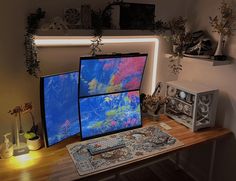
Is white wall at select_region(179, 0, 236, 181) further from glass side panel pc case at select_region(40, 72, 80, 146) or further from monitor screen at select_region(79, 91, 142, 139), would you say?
glass side panel pc case at select_region(40, 72, 80, 146)

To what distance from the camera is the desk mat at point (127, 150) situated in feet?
4.33

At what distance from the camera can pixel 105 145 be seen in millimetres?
1511

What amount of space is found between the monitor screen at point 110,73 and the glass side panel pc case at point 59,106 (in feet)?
0.26

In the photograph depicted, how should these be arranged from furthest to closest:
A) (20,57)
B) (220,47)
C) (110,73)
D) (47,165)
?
(220,47), (110,73), (20,57), (47,165)

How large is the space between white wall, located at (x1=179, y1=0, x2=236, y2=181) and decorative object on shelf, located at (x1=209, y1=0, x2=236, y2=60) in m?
0.05

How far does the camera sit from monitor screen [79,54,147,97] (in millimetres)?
1492

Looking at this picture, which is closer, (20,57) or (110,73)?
(20,57)

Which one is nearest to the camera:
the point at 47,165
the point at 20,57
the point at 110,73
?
the point at 47,165

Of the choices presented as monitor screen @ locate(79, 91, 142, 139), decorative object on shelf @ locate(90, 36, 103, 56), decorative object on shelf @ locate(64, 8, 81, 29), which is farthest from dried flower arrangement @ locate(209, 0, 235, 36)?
decorative object on shelf @ locate(64, 8, 81, 29)

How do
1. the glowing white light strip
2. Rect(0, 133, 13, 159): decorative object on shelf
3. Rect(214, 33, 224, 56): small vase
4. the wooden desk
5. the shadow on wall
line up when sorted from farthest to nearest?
the shadow on wall → Rect(214, 33, 224, 56): small vase → the glowing white light strip → Rect(0, 133, 13, 159): decorative object on shelf → the wooden desk

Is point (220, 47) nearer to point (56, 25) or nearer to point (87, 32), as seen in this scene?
point (87, 32)

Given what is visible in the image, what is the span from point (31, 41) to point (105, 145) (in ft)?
2.70

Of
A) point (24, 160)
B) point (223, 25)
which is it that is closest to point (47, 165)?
point (24, 160)

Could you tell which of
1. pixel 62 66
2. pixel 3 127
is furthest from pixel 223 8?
pixel 3 127
